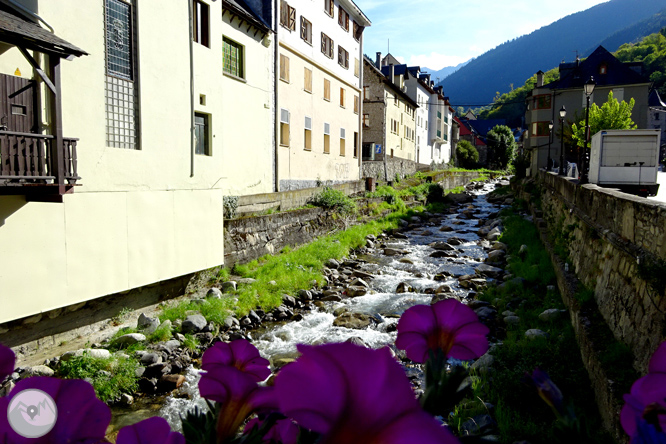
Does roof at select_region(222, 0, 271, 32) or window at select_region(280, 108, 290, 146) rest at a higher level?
roof at select_region(222, 0, 271, 32)

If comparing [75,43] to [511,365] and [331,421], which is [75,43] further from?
[331,421]

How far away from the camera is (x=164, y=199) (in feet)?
36.1

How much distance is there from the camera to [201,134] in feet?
42.7

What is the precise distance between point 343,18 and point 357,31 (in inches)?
112

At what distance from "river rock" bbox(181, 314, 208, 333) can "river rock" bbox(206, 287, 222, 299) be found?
136 cm

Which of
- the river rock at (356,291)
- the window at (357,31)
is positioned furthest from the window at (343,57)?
the river rock at (356,291)

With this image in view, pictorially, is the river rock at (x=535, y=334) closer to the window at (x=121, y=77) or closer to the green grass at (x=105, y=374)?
the green grass at (x=105, y=374)

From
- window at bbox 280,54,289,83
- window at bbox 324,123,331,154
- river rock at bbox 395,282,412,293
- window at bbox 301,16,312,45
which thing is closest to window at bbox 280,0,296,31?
window at bbox 301,16,312,45

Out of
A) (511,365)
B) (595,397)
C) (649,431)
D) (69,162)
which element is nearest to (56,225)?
(69,162)

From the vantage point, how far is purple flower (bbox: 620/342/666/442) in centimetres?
83

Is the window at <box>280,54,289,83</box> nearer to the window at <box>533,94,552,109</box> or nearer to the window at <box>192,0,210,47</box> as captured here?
the window at <box>192,0,210,47</box>

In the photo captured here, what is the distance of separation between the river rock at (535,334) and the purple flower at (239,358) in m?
8.41

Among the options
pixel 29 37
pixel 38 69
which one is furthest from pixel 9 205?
pixel 29 37

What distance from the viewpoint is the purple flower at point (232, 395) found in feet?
3.08
